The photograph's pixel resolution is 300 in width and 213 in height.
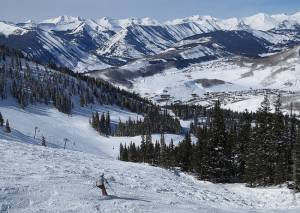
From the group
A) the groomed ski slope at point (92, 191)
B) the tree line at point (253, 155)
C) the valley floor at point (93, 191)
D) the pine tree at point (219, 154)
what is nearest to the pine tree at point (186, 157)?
the tree line at point (253, 155)

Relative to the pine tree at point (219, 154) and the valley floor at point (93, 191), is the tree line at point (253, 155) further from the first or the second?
the valley floor at point (93, 191)

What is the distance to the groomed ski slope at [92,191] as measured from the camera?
29.9m

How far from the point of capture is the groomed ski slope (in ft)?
98.2

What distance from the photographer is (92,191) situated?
112 feet

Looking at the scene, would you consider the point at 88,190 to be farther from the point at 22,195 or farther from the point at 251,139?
the point at 251,139

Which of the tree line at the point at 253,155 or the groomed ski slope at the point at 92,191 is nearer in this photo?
the groomed ski slope at the point at 92,191

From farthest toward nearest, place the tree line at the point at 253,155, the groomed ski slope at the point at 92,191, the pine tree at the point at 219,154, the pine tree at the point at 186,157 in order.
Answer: the pine tree at the point at 186,157
the pine tree at the point at 219,154
the tree line at the point at 253,155
the groomed ski slope at the point at 92,191

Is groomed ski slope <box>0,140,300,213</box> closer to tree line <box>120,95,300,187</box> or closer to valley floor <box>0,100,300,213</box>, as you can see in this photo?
valley floor <box>0,100,300,213</box>

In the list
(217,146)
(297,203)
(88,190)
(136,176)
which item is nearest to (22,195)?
(88,190)

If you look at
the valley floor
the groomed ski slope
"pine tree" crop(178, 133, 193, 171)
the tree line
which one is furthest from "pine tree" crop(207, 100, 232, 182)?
"pine tree" crop(178, 133, 193, 171)

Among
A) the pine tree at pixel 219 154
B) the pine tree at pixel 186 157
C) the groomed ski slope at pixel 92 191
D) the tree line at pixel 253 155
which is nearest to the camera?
the groomed ski slope at pixel 92 191

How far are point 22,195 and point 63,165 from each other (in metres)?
16.2

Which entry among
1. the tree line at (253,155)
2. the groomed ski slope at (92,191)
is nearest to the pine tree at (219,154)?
the tree line at (253,155)

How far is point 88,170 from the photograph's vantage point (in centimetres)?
4650
